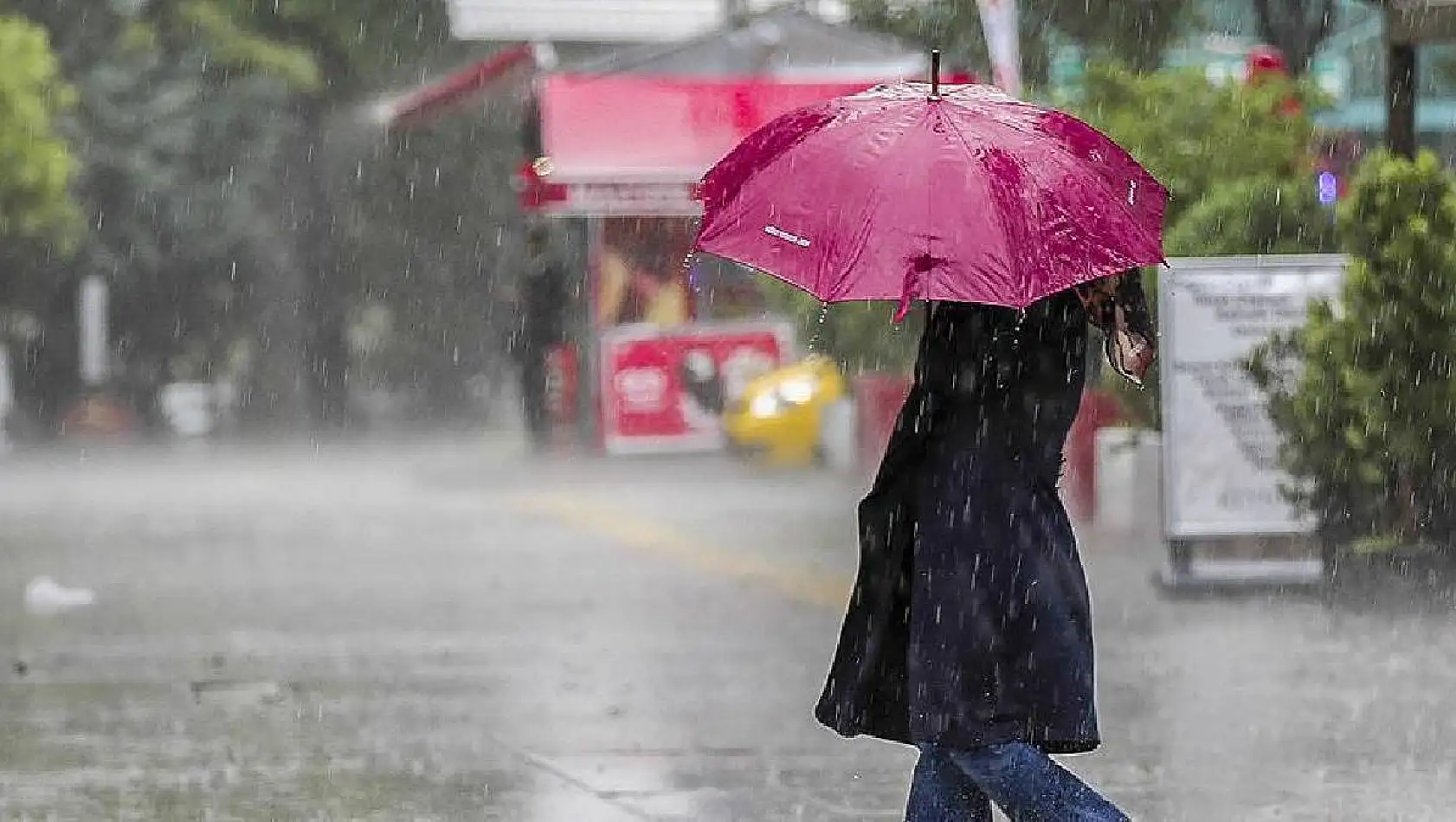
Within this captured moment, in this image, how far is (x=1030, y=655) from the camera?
217 inches

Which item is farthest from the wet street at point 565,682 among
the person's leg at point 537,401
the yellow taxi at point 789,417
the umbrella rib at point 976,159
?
the person's leg at point 537,401

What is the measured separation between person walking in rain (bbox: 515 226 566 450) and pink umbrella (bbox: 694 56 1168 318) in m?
20.2

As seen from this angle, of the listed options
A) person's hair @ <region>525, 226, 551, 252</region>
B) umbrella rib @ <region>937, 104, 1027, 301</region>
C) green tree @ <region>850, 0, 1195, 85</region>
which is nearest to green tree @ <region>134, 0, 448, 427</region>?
person's hair @ <region>525, 226, 551, 252</region>

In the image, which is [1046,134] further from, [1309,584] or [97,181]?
[97,181]

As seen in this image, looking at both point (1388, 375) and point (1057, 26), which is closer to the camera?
point (1388, 375)

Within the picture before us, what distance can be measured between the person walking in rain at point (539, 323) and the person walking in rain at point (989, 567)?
2040 centimetres

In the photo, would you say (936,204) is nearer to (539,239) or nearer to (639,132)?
(639,132)

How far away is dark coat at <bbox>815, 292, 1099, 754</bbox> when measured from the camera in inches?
216

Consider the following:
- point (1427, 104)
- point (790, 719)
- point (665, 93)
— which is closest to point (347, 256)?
point (665, 93)

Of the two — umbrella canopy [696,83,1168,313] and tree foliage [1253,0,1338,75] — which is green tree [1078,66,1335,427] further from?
umbrella canopy [696,83,1168,313]

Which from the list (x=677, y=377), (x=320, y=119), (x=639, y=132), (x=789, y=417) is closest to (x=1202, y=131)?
(x=789, y=417)

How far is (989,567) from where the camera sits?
550 centimetres

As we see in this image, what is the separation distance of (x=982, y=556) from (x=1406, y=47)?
24.9 ft

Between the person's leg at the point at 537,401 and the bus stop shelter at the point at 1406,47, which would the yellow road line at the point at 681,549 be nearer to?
the bus stop shelter at the point at 1406,47
